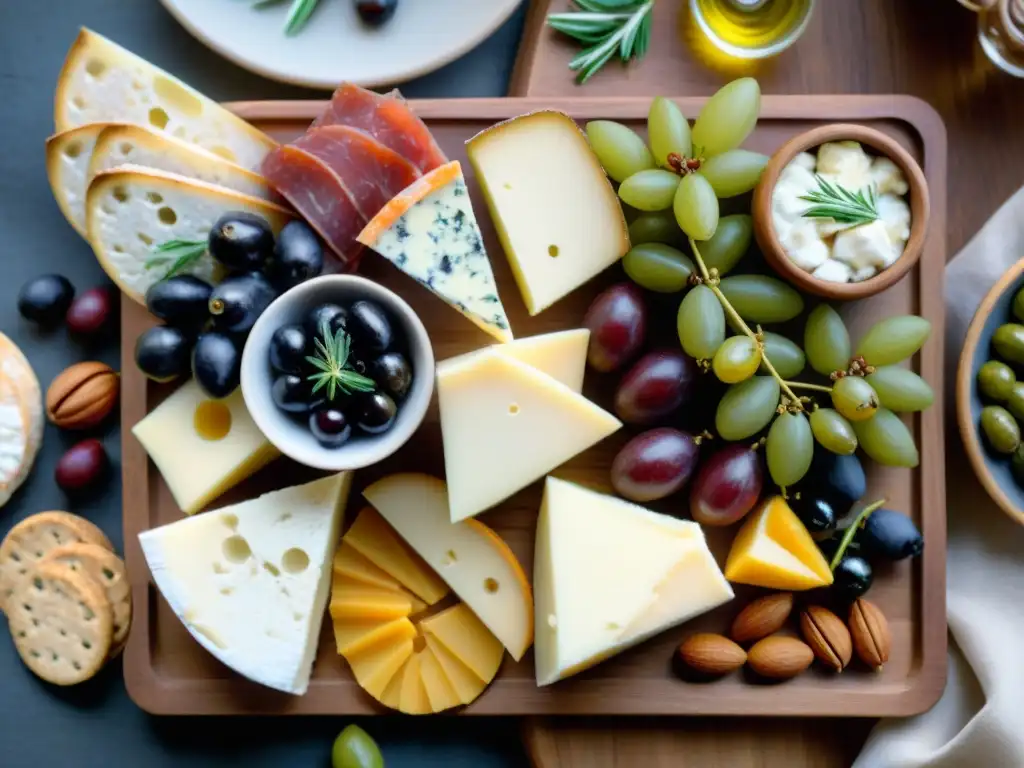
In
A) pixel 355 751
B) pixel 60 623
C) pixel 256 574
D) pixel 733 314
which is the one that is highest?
pixel 733 314

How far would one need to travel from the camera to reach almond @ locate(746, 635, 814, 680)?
3.51 feet

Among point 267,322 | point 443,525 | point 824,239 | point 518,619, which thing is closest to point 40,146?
point 267,322

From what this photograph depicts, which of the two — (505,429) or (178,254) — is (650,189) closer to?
(505,429)

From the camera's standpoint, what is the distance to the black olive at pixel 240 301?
0.98m

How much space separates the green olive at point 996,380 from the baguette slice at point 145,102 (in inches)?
34.3

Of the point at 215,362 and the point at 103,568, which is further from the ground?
the point at 215,362

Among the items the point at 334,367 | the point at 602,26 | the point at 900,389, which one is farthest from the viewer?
the point at 602,26

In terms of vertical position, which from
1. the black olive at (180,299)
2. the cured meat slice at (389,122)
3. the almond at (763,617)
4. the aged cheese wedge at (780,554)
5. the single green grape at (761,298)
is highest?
the cured meat slice at (389,122)

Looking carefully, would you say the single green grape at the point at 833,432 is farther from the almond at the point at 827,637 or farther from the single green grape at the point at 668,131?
the single green grape at the point at 668,131

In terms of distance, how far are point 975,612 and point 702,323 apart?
52cm

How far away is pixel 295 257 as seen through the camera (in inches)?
39.3

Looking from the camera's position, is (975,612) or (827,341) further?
(975,612)

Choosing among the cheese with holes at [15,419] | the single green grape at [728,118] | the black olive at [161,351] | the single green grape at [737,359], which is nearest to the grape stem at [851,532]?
the single green grape at [737,359]

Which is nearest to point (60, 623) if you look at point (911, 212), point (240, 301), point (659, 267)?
point (240, 301)
